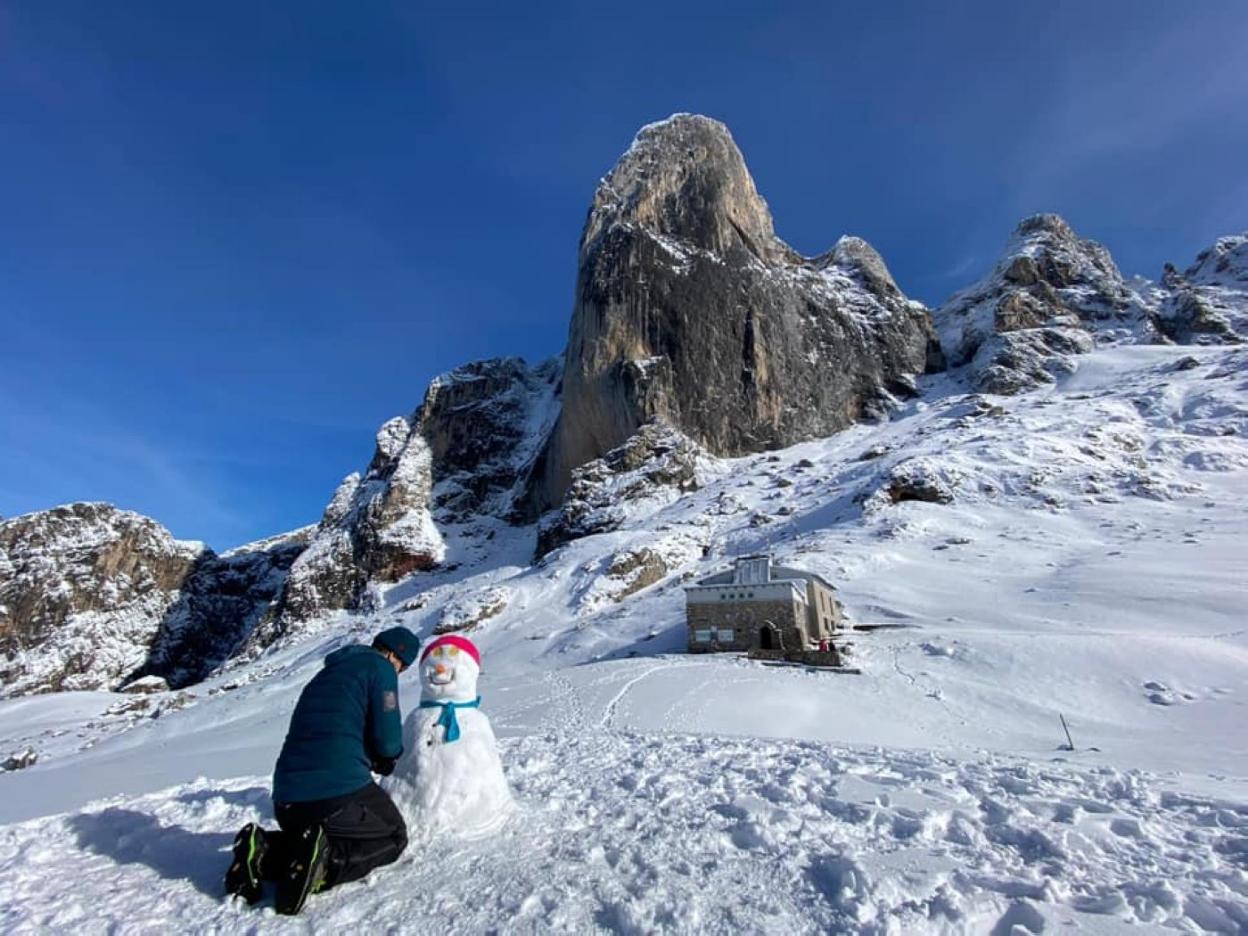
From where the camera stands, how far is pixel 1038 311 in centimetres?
8269

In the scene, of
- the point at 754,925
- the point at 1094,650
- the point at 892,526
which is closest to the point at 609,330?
the point at 892,526

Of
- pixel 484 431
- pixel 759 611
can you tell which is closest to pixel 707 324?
pixel 484 431

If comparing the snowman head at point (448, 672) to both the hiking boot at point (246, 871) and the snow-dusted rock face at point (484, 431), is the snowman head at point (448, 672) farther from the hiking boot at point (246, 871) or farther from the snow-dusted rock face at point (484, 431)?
the snow-dusted rock face at point (484, 431)

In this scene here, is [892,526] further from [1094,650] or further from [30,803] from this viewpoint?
[30,803]

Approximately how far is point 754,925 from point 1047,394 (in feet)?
246

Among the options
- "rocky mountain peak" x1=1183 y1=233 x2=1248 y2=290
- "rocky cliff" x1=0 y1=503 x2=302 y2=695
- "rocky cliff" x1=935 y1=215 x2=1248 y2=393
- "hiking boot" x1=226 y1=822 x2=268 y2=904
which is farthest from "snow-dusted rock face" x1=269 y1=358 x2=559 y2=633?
"rocky mountain peak" x1=1183 y1=233 x2=1248 y2=290

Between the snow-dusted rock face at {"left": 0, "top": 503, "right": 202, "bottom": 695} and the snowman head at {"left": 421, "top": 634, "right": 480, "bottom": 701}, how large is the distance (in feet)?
277

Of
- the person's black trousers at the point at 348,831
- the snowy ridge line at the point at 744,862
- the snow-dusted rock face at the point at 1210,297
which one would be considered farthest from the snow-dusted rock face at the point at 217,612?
the snow-dusted rock face at the point at 1210,297

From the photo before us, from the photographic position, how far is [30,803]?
28.8ft

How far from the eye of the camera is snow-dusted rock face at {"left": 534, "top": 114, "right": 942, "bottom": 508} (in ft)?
233

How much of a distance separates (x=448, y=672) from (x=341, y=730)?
108cm

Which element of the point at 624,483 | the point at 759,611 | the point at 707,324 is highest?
the point at 707,324

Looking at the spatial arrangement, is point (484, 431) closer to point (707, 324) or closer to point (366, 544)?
point (366, 544)

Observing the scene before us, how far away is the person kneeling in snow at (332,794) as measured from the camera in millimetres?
3557
